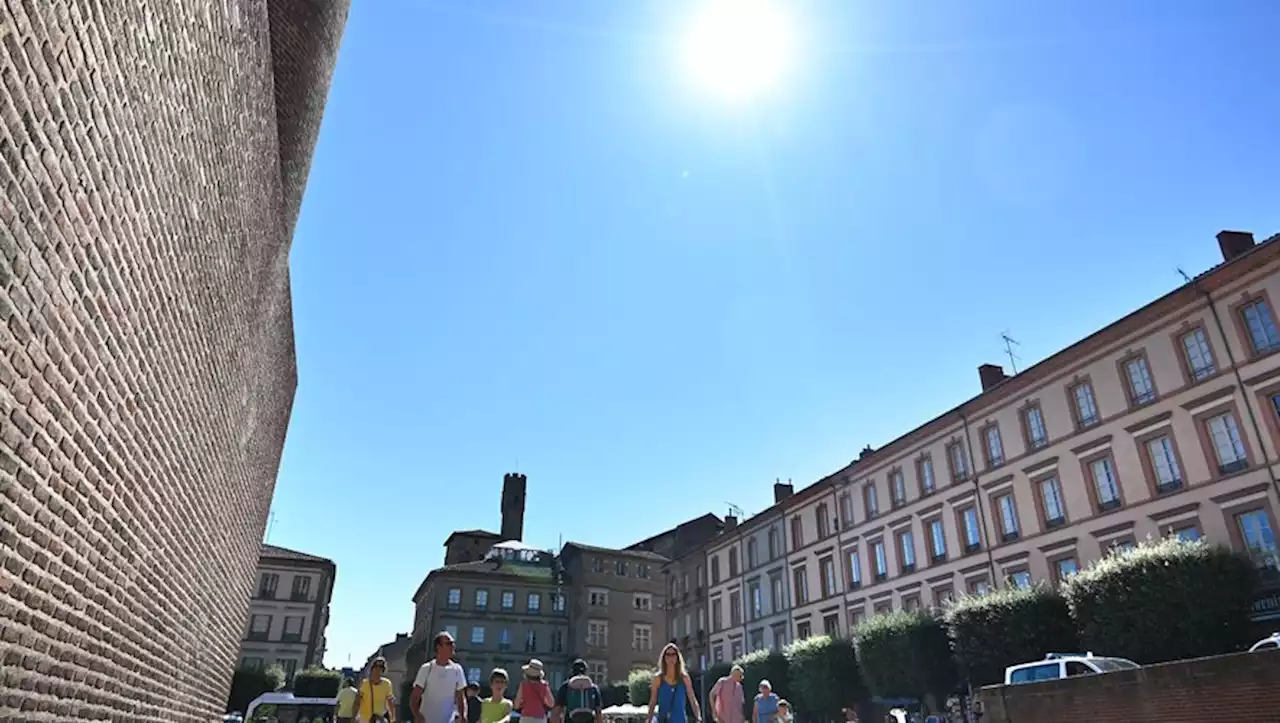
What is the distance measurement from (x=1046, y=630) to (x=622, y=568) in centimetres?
4267

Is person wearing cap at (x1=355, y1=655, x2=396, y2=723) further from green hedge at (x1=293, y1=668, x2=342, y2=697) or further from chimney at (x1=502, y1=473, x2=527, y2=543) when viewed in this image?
chimney at (x1=502, y1=473, x2=527, y2=543)

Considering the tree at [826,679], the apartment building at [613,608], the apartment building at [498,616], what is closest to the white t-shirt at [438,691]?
the tree at [826,679]

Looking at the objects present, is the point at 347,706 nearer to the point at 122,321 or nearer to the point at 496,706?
the point at 496,706

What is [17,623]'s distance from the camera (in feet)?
11.6

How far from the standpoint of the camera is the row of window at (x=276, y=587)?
176 feet

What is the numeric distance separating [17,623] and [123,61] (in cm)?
282

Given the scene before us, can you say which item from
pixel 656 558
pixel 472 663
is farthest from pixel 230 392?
pixel 656 558

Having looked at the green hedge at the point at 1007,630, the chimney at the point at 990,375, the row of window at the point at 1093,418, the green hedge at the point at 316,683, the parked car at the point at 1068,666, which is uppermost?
the chimney at the point at 990,375

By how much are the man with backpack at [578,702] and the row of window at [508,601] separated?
171 feet

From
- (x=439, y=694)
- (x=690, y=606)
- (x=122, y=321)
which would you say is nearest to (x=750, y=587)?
(x=690, y=606)

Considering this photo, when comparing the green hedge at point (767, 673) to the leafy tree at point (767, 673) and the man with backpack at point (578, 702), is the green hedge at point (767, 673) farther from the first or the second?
the man with backpack at point (578, 702)

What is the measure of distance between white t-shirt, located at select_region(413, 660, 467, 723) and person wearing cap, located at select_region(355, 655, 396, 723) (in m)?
1.55

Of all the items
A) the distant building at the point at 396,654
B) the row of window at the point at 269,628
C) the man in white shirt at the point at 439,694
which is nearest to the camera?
the man in white shirt at the point at 439,694

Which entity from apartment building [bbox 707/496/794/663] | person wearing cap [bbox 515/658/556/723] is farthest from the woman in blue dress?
apartment building [bbox 707/496/794/663]
